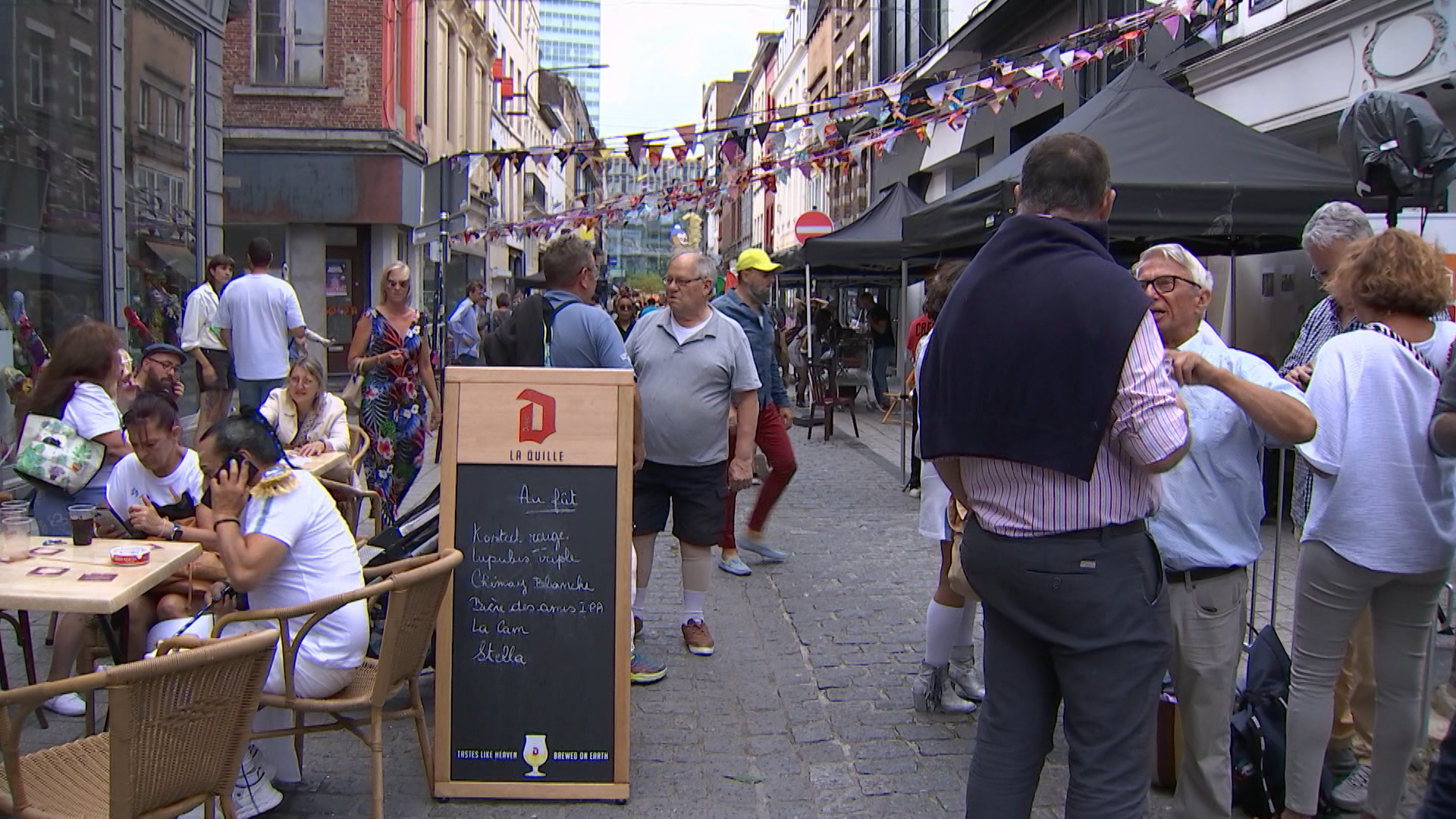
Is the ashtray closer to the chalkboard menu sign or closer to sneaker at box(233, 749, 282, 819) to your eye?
sneaker at box(233, 749, 282, 819)

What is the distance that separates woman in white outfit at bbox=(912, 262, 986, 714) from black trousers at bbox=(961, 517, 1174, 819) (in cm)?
156

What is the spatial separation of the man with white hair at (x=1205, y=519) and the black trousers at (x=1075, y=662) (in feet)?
1.88

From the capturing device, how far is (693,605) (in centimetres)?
521

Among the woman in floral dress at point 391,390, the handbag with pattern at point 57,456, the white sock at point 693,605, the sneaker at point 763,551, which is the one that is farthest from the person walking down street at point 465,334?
the handbag with pattern at point 57,456

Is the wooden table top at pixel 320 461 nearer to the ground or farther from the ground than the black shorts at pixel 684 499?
farther from the ground

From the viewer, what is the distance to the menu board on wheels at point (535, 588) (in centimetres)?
369

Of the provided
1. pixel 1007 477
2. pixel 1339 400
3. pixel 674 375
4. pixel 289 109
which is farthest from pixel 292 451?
pixel 289 109

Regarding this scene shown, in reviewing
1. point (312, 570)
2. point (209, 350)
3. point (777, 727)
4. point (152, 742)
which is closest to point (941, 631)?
point (777, 727)

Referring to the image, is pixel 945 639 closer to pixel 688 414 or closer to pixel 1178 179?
pixel 688 414

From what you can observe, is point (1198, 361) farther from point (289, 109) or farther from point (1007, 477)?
point (289, 109)

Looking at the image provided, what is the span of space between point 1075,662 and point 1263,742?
4.71 feet

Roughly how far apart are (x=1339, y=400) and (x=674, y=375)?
8.67 ft

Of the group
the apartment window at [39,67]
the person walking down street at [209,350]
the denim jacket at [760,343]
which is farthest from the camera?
the person walking down street at [209,350]

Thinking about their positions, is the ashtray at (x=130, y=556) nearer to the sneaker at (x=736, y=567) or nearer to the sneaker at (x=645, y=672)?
the sneaker at (x=645, y=672)
